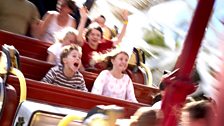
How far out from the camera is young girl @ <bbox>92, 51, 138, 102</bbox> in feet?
8.34

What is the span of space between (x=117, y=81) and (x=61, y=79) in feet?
1.04

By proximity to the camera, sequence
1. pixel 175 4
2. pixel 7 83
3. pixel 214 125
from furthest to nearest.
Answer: pixel 7 83 → pixel 175 4 → pixel 214 125

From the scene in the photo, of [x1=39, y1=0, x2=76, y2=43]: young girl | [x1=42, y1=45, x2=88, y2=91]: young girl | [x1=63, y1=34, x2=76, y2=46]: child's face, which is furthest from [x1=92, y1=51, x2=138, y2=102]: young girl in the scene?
[x1=39, y1=0, x2=76, y2=43]: young girl

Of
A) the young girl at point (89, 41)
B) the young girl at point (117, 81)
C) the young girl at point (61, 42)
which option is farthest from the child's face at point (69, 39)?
the young girl at point (117, 81)

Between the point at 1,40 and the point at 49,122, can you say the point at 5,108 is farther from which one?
the point at 1,40

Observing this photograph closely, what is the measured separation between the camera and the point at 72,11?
3.54m

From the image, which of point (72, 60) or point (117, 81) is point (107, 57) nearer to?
point (117, 81)

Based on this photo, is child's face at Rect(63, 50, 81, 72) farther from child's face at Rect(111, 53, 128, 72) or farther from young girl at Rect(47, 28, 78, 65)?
young girl at Rect(47, 28, 78, 65)

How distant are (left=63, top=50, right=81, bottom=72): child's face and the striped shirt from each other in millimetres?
42

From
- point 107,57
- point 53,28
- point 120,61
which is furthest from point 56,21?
point 120,61

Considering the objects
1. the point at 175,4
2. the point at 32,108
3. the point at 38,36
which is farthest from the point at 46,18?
the point at 175,4

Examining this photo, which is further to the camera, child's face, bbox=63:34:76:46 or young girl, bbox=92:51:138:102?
child's face, bbox=63:34:76:46

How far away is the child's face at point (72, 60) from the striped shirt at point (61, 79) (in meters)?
0.04

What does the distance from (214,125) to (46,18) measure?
120 inches
